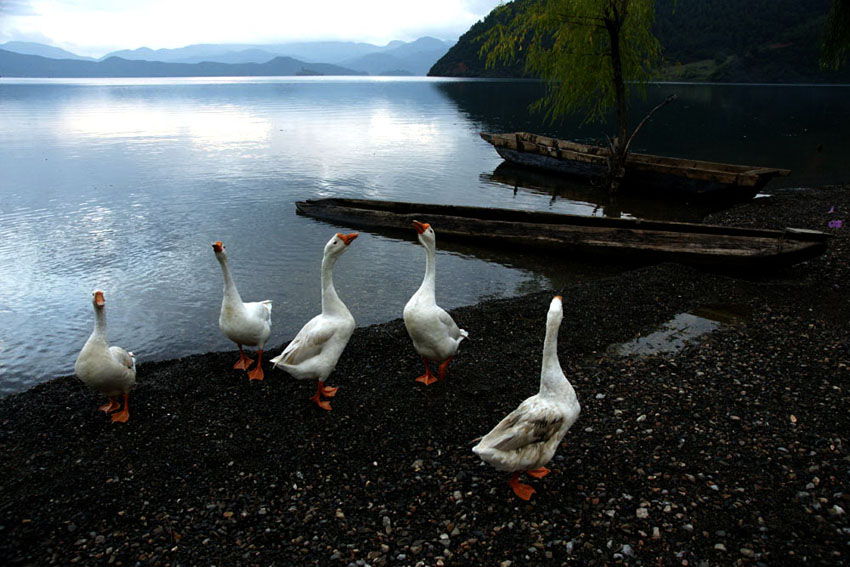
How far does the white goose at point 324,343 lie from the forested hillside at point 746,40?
120 m

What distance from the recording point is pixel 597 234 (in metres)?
13.8

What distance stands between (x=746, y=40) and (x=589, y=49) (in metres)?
130

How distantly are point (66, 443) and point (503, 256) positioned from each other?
11.9 metres

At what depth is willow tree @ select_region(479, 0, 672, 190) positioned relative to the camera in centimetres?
2037

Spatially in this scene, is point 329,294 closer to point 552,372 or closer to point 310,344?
point 310,344

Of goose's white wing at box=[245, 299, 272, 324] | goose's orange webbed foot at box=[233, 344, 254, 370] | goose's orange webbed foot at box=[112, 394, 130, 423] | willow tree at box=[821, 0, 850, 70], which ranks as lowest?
goose's orange webbed foot at box=[112, 394, 130, 423]

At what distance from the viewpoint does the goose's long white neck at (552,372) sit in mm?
5324

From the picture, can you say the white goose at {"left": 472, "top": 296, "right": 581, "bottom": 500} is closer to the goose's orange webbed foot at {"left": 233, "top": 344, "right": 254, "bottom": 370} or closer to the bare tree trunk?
the goose's orange webbed foot at {"left": 233, "top": 344, "right": 254, "bottom": 370}

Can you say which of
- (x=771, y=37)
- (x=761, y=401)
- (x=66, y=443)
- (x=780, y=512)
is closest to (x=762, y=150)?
(x=761, y=401)

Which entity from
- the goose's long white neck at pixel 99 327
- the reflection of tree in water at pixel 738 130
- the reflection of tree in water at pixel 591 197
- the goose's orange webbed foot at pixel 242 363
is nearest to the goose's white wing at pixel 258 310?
the goose's orange webbed foot at pixel 242 363

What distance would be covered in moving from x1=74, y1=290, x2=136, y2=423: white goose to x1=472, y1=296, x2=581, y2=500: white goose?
16.7 ft

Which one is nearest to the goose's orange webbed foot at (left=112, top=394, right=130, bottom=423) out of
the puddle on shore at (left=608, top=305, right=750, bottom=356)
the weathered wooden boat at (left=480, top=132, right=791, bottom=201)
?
the puddle on shore at (left=608, top=305, right=750, bottom=356)

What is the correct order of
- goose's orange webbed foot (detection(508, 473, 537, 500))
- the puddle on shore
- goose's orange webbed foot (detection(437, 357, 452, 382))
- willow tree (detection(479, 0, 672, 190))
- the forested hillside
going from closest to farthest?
goose's orange webbed foot (detection(508, 473, 537, 500)) → goose's orange webbed foot (detection(437, 357, 452, 382)) → the puddle on shore → willow tree (detection(479, 0, 672, 190)) → the forested hillside

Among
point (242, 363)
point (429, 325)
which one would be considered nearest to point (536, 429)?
point (429, 325)
